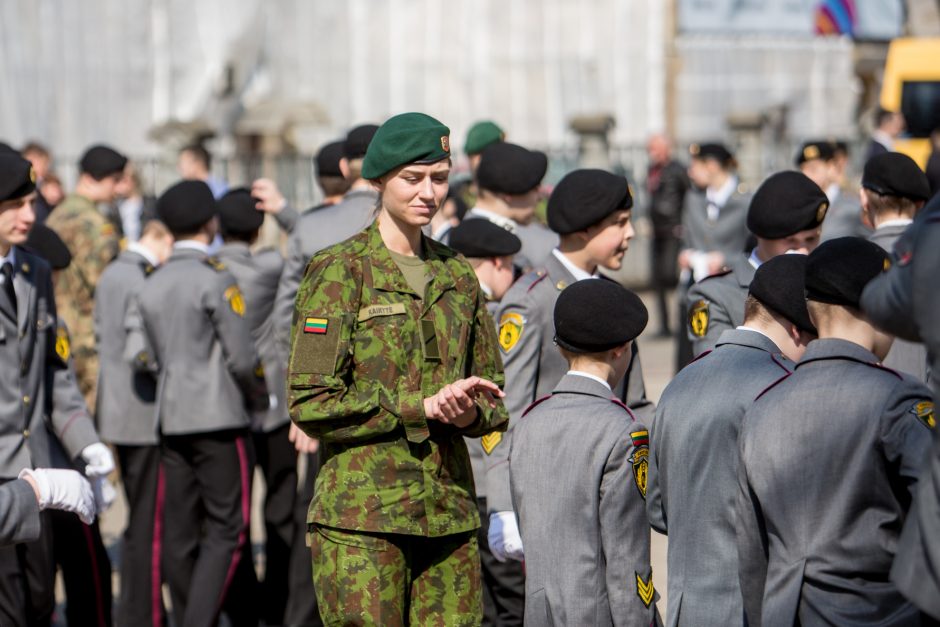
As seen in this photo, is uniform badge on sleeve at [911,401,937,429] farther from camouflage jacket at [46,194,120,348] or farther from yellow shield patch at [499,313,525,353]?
camouflage jacket at [46,194,120,348]

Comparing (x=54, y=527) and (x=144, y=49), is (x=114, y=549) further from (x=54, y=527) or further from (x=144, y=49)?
(x=144, y=49)

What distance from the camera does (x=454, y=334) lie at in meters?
4.66

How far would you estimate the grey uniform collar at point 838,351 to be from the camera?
382 centimetres

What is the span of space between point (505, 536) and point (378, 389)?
2.56 feet

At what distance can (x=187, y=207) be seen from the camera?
7.00 meters

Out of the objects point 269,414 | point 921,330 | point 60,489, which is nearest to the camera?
point 921,330

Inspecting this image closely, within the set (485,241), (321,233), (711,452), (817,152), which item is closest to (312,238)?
(321,233)

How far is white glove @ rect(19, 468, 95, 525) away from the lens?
198 inches

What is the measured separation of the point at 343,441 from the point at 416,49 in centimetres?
1760

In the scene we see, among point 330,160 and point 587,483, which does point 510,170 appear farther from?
point 587,483

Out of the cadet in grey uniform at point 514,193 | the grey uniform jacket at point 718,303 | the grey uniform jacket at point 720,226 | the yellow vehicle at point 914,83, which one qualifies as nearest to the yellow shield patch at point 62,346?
the cadet in grey uniform at point 514,193

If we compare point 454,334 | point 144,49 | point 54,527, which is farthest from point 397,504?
point 144,49

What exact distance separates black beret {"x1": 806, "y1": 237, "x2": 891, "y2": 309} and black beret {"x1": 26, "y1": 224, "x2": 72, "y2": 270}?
435cm

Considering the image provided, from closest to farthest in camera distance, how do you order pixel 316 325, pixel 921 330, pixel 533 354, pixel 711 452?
pixel 921 330 → pixel 711 452 → pixel 316 325 → pixel 533 354
